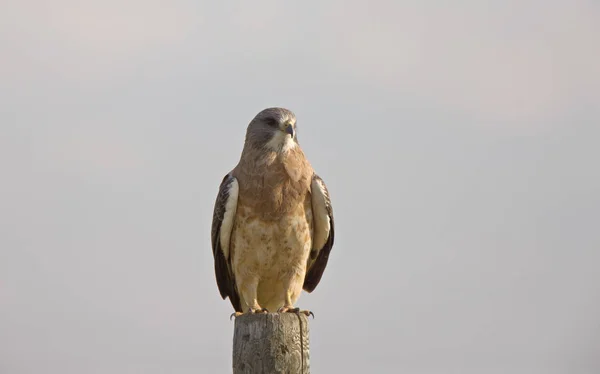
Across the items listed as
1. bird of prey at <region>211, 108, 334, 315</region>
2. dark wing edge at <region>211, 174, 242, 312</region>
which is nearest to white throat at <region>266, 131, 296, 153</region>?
bird of prey at <region>211, 108, 334, 315</region>

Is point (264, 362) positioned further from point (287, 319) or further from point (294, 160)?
point (294, 160)

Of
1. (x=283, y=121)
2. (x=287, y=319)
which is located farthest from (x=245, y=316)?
(x=283, y=121)

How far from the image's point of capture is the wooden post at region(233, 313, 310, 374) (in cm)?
696

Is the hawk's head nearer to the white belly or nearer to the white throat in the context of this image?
the white throat

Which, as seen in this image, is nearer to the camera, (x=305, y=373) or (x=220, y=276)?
(x=305, y=373)

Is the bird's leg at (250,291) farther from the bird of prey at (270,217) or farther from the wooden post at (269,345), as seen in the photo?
the wooden post at (269,345)

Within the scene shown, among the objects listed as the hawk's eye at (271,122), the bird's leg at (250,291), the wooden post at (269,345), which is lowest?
the wooden post at (269,345)

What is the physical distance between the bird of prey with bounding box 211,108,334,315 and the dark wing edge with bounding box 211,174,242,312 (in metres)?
0.01

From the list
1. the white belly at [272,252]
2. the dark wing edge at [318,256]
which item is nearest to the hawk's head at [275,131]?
the dark wing edge at [318,256]

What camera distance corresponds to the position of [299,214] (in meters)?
9.71

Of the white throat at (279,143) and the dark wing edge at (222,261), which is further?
the dark wing edge at (222,261)

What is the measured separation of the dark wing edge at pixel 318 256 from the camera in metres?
9.94

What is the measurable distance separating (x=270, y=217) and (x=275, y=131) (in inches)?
38.0

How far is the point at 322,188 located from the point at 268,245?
0.89m
